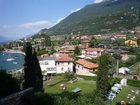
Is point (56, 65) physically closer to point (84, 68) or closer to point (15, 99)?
point (84, 68)

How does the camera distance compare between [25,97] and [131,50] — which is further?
[131,50]

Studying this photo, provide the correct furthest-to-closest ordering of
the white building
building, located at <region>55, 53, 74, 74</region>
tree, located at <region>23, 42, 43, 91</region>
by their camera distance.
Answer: building, located at <region>55, 53, 74, 74</region> → the white building → tree, located at <region>23, 42, 43, 91</region>

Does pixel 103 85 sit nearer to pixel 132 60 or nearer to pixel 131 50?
pixel 132 60

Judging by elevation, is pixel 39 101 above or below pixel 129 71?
above

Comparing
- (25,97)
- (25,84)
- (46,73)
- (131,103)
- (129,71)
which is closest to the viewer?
(25,97)

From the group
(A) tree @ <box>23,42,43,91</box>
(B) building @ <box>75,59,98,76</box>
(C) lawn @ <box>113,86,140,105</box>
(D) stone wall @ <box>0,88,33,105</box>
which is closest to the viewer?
(D) stone wall @ <box>0,88,33,105</box>

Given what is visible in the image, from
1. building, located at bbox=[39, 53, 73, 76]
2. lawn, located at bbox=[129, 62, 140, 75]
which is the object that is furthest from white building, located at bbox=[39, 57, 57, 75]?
lawn, located at bbox=[129, 62, 140, 75]

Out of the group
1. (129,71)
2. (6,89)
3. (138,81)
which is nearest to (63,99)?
(6,89)

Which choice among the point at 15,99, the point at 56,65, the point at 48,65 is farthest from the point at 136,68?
the point at 15,99

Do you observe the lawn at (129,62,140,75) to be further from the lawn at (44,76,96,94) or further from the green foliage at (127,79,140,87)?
the lawn at (44,76,96,94)
